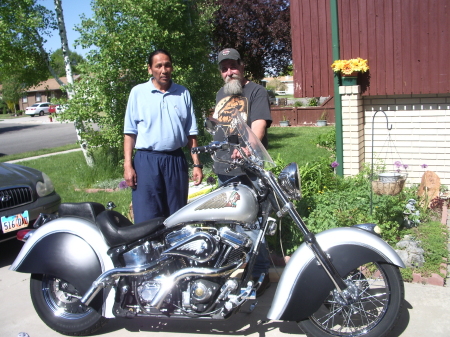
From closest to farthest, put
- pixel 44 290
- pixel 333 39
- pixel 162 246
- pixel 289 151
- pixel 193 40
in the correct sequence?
1. pixel 162 246
2. pixel 44 290
3. pixel 333 39
4. pixel 193 40
5. pixel 289 151

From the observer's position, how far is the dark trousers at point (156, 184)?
3.63 meters

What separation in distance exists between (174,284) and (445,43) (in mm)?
4778

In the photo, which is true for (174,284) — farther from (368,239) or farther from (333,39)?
(333,39)

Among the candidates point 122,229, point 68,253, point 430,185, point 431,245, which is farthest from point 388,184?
point 68,253

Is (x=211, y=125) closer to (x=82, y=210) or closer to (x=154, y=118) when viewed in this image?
(x=154, y=118)

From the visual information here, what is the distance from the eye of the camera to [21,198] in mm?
4816

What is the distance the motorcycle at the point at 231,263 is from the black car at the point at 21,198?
1552mm

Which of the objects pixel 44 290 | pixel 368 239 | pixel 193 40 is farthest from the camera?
pixel 193 40

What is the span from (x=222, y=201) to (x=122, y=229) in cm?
71

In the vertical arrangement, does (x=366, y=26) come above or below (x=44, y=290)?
above

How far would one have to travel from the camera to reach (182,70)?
8.83 metres

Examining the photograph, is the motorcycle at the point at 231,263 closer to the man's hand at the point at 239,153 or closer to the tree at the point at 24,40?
the man's hand at the point at 239,153

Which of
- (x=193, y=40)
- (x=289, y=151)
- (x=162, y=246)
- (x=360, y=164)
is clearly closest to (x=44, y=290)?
(x=162, y=246)

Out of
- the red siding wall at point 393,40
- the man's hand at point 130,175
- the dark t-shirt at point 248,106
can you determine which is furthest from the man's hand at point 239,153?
the red siding wall at point 393,40
